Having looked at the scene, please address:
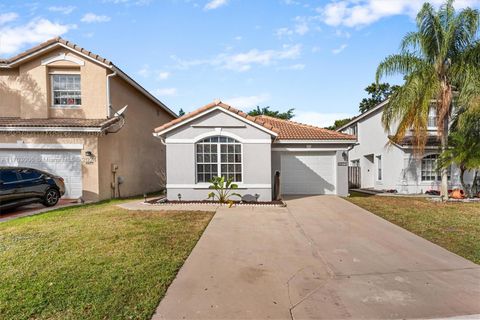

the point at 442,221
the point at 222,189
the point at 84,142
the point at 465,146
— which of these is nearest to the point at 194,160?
the point at 222,189

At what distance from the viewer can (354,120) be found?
79.7 feet

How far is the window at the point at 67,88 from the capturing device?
14.8 m

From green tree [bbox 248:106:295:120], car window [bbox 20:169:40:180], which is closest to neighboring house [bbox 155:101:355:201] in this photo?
car window [bbox 20:169:40:180]

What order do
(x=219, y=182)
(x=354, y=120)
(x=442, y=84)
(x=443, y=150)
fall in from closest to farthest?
(x=219, y=182) < (x=442, y=84) < (x=443, y=150) < (x=354, y=120)

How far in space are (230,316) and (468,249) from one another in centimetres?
566

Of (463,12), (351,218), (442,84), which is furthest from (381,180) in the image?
(351,218)

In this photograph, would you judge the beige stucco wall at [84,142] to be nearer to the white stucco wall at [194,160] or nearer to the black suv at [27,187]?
the black suv at [27,187]

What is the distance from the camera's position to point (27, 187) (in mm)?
10922

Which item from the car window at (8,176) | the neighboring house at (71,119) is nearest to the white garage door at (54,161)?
the neighboring house at (71,119)

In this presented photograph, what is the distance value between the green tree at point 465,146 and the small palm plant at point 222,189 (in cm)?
988

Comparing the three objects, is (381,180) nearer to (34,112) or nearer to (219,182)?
(219,182)

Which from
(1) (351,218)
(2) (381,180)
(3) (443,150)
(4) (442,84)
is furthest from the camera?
(2) (381,180)

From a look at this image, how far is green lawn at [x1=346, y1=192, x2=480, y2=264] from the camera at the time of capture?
269 inches

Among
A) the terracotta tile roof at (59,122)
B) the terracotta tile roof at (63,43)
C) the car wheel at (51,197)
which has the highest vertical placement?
the terracotta tile roof at (63,43)
